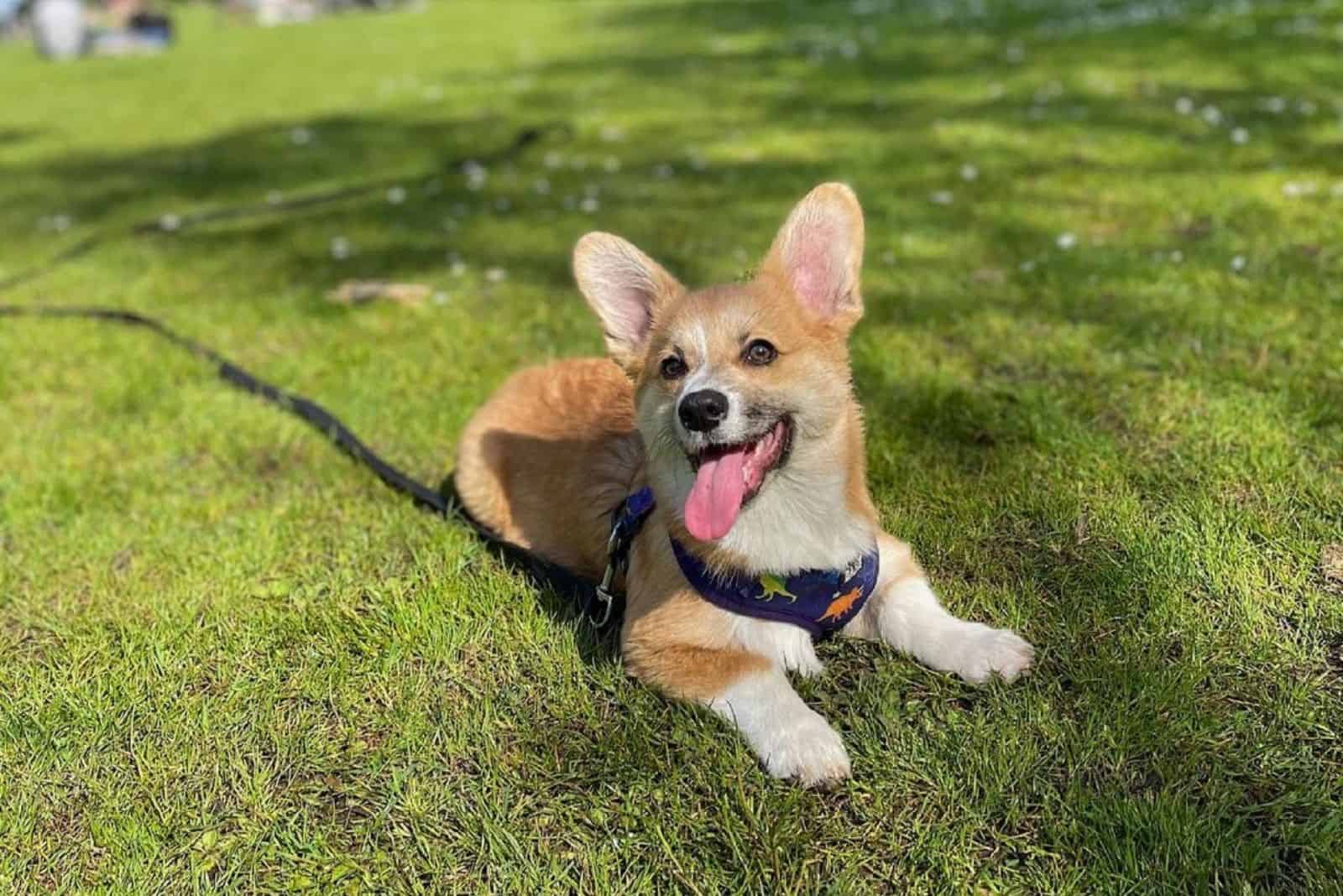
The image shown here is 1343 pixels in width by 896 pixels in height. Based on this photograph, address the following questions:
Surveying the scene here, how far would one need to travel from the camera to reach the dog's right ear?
3.13 meters

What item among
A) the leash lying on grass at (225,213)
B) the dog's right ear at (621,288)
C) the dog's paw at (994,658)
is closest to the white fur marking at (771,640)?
the dog's paw at (994,658)

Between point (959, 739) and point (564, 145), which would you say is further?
point (564, 145)

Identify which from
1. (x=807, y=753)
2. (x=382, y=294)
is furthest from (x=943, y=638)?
(x=382, y=294)

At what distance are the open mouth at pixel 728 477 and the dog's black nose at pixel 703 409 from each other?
10cm

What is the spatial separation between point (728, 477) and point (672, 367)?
1.42 ft

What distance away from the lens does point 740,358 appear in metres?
2.91

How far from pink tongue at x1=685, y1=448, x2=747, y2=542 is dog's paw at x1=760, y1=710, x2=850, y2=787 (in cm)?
55

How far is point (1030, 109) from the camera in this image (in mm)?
8688

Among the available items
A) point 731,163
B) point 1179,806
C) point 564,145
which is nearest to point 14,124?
point 564,145

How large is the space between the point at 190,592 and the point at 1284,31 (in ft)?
37.3

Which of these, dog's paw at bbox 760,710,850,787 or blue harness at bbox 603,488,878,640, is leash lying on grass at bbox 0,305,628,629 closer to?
blue harness at bbox 603,488,878,640

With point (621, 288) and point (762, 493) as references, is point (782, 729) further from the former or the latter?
point (621, 288)

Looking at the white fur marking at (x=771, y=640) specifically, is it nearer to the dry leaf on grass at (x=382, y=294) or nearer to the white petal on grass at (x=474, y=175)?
the dry leaf on grass at (x=382, y=294)

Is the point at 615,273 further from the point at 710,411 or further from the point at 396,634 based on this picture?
the point at 396,634
